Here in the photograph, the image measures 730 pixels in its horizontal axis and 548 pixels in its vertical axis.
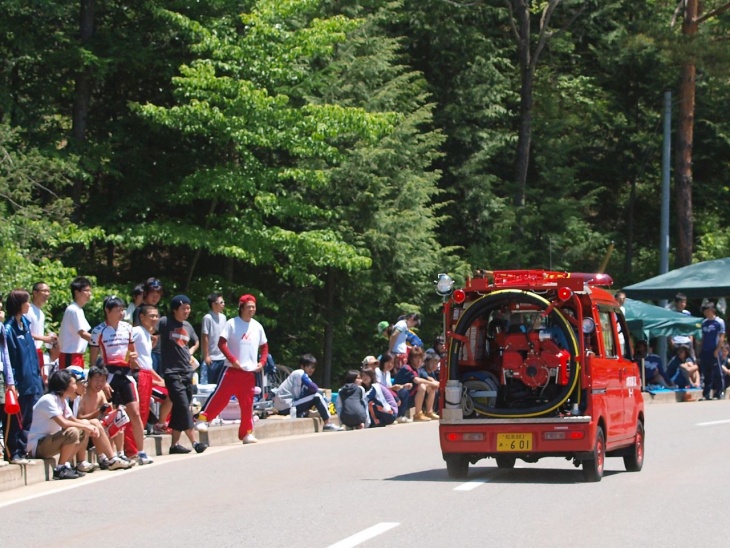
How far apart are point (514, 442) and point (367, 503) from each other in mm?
2392

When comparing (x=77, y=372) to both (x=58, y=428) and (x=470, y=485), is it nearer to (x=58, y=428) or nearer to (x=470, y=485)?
(x=58, y=428)

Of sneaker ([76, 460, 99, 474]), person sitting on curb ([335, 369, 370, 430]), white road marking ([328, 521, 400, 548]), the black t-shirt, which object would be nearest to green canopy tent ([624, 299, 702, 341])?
person sitting on curb ([335, 369, 370, 430])

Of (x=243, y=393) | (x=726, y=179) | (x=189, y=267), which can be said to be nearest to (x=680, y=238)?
(x=726, y=179)

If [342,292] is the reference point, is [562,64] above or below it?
above

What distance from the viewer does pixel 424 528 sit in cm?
1016

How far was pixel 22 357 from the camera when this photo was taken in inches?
546

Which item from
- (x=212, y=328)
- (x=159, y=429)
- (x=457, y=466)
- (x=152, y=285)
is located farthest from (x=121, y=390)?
(x=212, y=328)

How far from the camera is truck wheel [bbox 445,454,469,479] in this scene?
1397cm

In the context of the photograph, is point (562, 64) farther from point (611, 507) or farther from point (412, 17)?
point (611, 507)

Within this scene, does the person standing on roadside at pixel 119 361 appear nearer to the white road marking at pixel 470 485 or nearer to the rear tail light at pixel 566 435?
the white road marking at pixel 470 485

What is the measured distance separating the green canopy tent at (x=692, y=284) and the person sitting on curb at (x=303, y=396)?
1432 centimetres

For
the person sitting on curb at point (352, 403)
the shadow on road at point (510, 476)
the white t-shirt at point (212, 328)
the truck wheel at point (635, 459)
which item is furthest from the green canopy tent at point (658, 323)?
the shadow on road at point (510, 476)

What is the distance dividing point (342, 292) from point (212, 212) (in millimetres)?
6688

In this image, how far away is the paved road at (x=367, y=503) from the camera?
984cm
